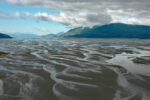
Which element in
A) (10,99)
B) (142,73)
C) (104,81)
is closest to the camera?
(10,99)

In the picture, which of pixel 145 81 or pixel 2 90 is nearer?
pixel 2 90

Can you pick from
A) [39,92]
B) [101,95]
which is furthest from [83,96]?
[39,92]

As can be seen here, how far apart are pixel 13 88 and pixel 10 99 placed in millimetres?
3410

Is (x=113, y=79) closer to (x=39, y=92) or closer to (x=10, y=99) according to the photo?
(x=39, y=92)

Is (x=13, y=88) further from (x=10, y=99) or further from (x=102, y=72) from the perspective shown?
(x=102, y=72)

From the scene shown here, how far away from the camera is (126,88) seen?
19641 millimetres

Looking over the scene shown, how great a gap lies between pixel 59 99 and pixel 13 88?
498cm

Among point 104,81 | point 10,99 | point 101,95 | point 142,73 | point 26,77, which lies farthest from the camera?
point 142,73

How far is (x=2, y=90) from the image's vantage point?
18703mm

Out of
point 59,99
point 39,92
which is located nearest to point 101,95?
point 59,99

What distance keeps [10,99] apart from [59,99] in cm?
323

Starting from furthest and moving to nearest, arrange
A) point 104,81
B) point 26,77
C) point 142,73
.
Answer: point 142,73, point 26,77, point 104,81

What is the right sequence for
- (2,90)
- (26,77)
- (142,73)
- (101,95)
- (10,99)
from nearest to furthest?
(10,99)
(101,95)
(2,90)
(26,77)
(142,73)

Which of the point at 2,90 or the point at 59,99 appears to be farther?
the point at 2,90
